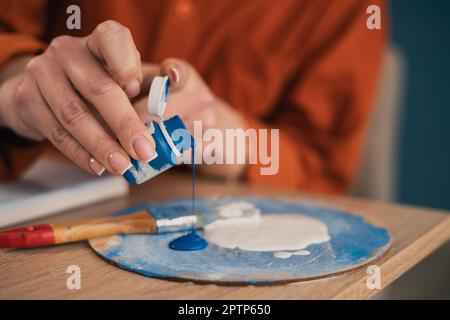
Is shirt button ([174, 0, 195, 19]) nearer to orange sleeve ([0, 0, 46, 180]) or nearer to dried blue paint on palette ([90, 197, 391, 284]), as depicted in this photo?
orange sleeve ([0, 0, 46, 180])

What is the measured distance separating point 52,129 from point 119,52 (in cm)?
12

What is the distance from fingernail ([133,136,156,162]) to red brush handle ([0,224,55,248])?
4.8 inches

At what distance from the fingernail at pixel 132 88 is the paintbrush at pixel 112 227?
13 centimetres

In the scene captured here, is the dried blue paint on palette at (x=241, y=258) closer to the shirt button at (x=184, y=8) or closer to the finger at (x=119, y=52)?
the finger at (x=119, y=52)

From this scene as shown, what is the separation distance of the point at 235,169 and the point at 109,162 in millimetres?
408

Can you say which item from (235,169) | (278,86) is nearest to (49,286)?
(235,169)

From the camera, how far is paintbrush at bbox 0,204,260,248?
0.51 meters

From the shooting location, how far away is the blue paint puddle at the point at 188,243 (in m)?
0.50

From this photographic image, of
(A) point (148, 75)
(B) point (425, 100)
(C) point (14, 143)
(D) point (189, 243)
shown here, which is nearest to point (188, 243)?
(D) point (189, 243)

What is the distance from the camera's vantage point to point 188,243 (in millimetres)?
506

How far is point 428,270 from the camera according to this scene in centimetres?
71

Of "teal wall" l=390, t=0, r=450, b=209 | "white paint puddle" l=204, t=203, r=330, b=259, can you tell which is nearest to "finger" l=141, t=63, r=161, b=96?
"white paint puddle" l=204, t=203, r=330, b=259
